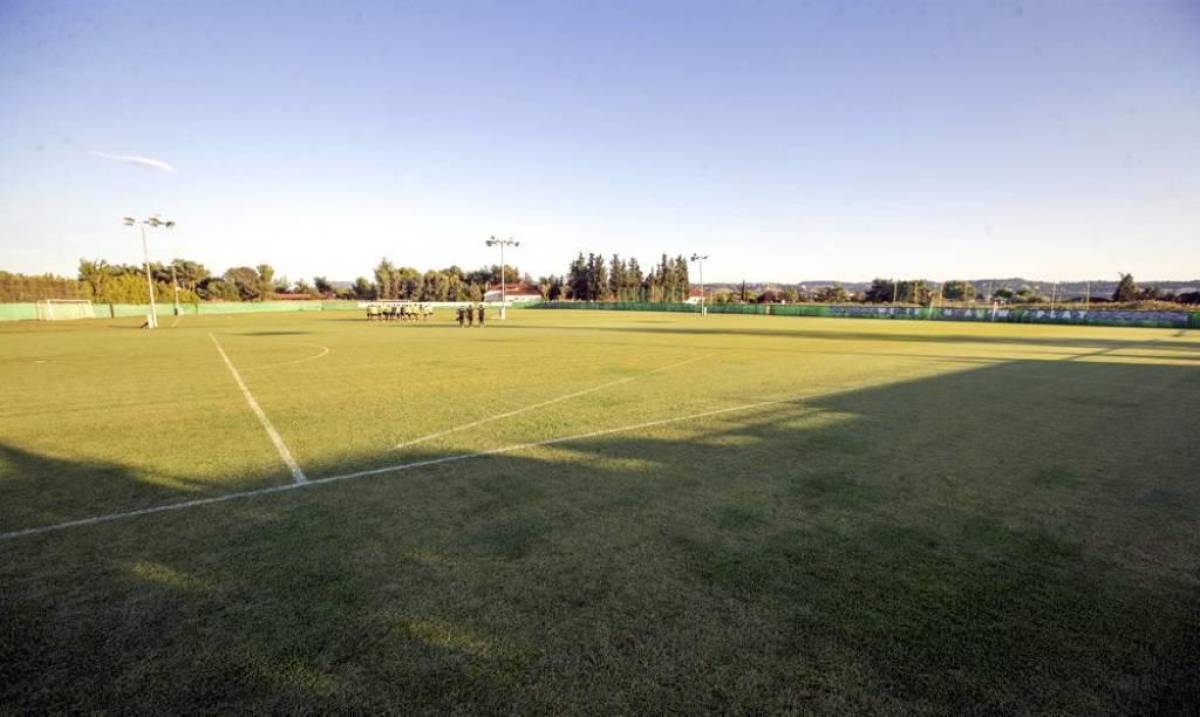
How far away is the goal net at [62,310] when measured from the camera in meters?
53.4

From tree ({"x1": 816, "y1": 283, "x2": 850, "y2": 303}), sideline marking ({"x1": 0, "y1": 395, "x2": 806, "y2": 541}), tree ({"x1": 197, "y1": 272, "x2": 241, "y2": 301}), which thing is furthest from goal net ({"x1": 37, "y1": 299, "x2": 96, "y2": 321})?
tree ({"x1": 816, "y1": 283, "x2": 850, "y2": 303})

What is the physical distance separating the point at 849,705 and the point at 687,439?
17.4 feet

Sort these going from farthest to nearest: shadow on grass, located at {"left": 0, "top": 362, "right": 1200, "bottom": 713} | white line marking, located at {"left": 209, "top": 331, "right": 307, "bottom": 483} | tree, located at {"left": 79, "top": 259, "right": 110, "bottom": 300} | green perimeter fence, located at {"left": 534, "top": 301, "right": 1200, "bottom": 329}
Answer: tree, located at {"left": 79, "top": 259, "right": 110, "bottom": 300}, green perimeter fence, located at {"left": 534, "top": 301, "right": 1200, "bottom": 329}, white line marking, located at {"left": 209, "top": 331, "right": 307, "bottom": 483}, shadow on grass, located at {"left": 0, "top": 362, "right": 1200, "bottom": 713}

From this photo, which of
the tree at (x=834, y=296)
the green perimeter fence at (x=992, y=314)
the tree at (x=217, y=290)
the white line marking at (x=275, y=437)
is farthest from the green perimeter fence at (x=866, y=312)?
the white line marking at (x=275, y=437)

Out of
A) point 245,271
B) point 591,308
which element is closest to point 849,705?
point 591,308

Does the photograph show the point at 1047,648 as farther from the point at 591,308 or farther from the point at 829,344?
the point at 591,308

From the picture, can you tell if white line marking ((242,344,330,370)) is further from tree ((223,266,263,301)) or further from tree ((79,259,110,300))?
tree ((223,266,263,301))

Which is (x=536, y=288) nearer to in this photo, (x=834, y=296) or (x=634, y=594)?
(x=834, y=296)

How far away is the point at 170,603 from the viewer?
3725mm

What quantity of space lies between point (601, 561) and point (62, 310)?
74311 mm

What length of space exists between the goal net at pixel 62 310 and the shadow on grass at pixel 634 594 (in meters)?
67.1

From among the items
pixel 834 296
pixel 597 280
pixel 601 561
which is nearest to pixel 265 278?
pixel 597 280

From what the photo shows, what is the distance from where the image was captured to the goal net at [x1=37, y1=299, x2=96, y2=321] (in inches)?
2104

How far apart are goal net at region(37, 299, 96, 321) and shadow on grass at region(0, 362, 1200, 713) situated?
220 feet
